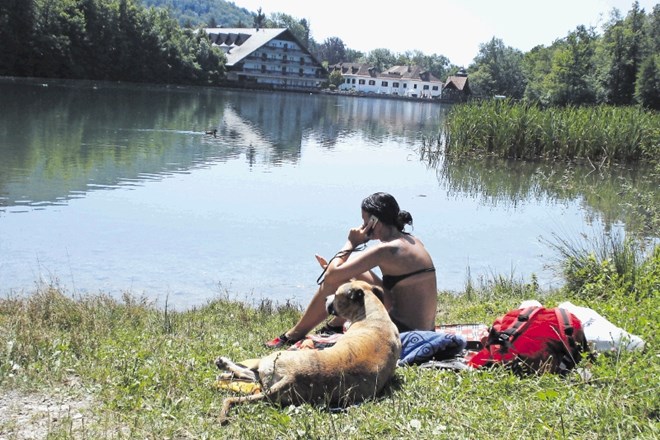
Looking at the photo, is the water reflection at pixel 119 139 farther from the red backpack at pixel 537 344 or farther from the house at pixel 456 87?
the house at pixel 456 87

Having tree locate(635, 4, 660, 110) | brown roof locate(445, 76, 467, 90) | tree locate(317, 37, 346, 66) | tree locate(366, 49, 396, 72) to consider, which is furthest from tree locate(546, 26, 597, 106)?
tree locate(317, 37, 346, 66)

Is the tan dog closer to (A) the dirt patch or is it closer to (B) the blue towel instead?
(B) the blue towel

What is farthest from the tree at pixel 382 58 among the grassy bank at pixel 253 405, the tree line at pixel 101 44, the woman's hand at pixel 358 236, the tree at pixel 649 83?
the grassy bank at pixel 253 405

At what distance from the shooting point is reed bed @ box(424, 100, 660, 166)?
78.9 ft

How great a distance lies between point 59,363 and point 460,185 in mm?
16350

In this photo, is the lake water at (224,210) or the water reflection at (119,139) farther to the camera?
the water reflection at (119,139)

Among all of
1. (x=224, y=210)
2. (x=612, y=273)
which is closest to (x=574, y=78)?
(x=224, y=210)

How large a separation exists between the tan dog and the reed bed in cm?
2056

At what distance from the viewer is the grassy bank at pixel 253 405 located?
374 centimetres

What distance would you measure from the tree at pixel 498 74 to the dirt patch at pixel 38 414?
115 m

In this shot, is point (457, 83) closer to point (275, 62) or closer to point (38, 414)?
point (275, 62)

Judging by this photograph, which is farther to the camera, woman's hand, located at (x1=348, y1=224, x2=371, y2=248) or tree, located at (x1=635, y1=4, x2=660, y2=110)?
tree, located at (x1=635, y1=4, x2=660, y2=110)

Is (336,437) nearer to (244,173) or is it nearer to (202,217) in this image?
(202,217)

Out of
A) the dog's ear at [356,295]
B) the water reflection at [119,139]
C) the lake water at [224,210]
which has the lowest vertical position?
the lake water at [224,210]
